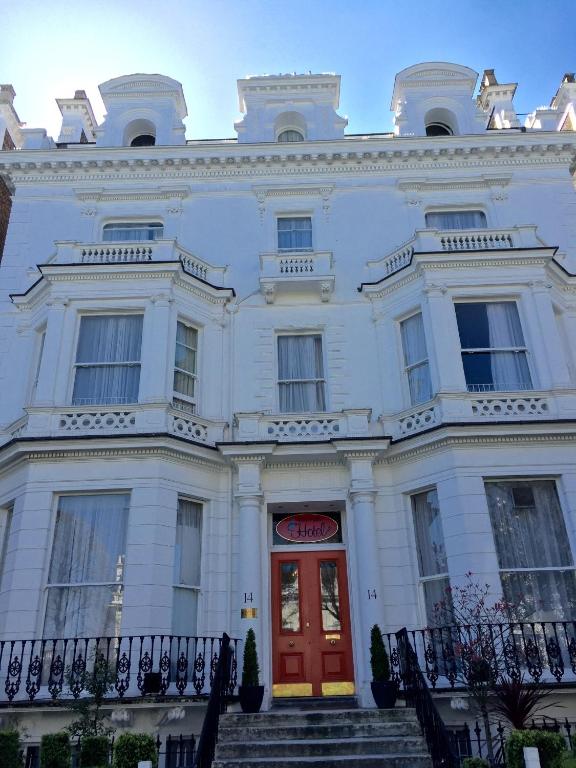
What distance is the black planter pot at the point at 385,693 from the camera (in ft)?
32.8

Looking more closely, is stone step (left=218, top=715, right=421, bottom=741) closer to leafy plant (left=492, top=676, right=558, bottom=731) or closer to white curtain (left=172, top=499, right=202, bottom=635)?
leafy plant (left=492, top=676, right=558, bottom=731)

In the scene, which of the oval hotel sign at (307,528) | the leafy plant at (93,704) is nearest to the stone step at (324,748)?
the leafy plant at (93,704)

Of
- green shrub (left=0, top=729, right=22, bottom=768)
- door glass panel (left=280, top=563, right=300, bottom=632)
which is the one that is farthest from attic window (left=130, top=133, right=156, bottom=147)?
green shrub (left=0, top=729, right=22, bottom=768)

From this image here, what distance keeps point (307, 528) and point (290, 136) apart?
467 inches

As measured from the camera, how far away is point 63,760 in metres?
8.12

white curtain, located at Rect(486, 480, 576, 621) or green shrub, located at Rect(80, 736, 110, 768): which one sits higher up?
white curtain, located at Rect(486, 480, 576, 621)

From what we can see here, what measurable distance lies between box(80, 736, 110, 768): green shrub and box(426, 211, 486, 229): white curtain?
44.2ft

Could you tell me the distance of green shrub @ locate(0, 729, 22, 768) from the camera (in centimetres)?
796

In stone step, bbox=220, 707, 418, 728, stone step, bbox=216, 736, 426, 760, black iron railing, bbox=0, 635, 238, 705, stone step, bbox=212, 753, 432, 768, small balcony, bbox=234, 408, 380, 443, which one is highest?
small balcony, bbox=234, 408, 380, 443

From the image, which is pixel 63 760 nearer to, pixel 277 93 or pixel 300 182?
pixel 300 182

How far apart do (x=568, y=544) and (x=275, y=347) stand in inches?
284

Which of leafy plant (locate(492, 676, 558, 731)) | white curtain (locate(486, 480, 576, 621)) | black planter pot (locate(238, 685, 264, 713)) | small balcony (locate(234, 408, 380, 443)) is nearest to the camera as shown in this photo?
leafy plant (locate(492, 676, 558, 731))

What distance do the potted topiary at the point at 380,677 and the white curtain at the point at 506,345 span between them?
5779mm

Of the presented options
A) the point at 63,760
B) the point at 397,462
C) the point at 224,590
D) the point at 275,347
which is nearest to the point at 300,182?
the point at 275,347
